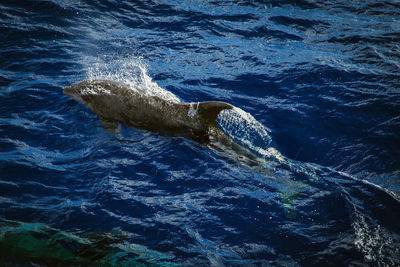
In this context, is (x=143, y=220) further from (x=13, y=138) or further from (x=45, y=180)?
(x=13, y=138)

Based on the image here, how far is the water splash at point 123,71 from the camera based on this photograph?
9.17 metres

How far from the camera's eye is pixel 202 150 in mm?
6836

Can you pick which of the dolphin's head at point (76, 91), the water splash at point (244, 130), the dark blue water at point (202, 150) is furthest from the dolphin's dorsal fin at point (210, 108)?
the dolphin's head at point (76, 91)

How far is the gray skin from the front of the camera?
22.7ft

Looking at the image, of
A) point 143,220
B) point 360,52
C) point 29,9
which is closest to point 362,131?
point 360,52

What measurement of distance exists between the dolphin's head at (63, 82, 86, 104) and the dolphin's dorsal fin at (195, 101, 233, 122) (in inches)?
123

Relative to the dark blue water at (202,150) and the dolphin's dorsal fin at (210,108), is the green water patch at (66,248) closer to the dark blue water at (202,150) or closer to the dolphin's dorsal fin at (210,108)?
the dark blue water at (202,150)

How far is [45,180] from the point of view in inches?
238

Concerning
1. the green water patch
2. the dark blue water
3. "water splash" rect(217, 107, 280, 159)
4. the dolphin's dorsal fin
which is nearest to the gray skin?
the dolphin's dorsal fin

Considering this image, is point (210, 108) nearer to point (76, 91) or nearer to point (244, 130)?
point (244, 130)

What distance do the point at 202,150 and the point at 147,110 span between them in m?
1.51

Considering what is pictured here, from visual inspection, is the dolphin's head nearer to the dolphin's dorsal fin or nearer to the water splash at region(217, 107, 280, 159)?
the dolphin's dorsal fin

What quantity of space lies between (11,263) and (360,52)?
10.7 meters

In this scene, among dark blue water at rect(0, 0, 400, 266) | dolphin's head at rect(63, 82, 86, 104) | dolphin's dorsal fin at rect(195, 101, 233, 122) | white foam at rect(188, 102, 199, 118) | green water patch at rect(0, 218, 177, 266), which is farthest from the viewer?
dolphin's head at rect(63, 82, 86, 104)
